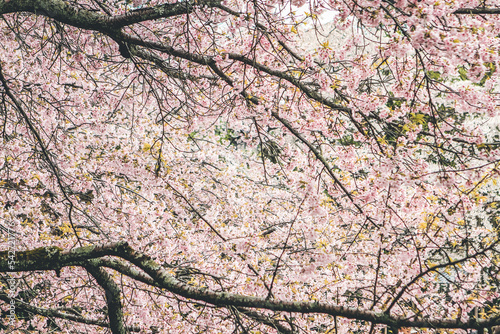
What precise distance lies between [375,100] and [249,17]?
152 cm

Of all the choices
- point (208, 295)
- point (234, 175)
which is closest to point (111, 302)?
point (208, 295)

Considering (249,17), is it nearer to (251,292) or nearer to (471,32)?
(471,32)

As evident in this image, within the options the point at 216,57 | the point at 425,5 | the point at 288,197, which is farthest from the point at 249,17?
the point at 288,197

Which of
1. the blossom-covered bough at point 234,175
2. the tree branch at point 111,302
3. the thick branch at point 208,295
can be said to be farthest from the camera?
the tree branch at point 111,302

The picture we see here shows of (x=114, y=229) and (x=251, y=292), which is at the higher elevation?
(x=114, y=229)

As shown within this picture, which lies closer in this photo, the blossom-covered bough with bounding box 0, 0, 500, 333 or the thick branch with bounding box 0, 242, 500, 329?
the thick branch with bounding box 0, 242, 500, 329

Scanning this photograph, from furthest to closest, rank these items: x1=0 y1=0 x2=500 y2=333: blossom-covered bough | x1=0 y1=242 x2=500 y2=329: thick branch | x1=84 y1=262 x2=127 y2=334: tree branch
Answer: x1=84 y1=262 x2=127 y2=334: tree branch, x1=0 y1=0 x2=500 y2=333: blossom-covered bough, x1=0 y1=242 x2=500 y2=329: thick branch

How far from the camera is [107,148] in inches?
257

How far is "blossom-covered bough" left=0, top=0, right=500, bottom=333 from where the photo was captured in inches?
108

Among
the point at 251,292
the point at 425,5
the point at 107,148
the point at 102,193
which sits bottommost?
the point at 251,292

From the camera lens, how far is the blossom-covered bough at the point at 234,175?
2.74 metres

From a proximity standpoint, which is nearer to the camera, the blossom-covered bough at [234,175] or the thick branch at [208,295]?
the thick branch at [208,295]

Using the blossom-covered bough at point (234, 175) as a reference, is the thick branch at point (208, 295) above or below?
below

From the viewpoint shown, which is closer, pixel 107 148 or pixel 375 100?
pixel 375 100
